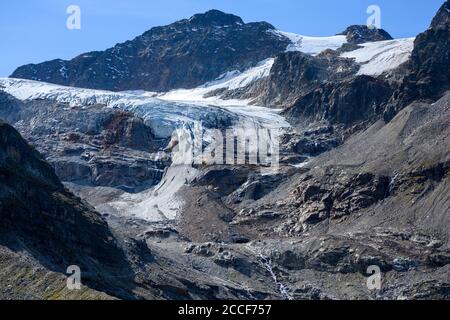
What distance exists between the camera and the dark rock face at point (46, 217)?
8562cm

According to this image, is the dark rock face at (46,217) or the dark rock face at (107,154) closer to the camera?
the dark rock face at (46,217)

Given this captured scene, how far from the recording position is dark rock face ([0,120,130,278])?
85625 mm

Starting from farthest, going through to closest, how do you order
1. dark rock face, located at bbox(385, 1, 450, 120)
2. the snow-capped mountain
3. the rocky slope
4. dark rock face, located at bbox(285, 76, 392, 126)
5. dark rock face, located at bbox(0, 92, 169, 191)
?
dark rock face, located at bbox(285, 76, 392, 126), dark rock face, located at bbox(0, 92, 169, 191), dark rock face, located at bbox(385, 1, 450, 120), the snow-capped mountain, the rocky slope

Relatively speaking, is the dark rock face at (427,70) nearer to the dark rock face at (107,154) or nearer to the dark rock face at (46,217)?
the dark rock face at (107,154)

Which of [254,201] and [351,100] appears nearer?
[254,201]

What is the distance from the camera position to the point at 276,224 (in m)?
137

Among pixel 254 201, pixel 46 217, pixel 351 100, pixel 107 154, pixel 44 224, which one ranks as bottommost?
pixel 254 201

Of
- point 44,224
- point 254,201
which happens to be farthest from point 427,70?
point 44,224

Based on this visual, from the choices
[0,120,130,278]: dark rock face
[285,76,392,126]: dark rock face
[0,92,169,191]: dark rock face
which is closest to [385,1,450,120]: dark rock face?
[285,76,392,126]: dark rock face

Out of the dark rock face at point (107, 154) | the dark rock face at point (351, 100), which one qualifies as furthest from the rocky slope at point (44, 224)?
the dark rock face at point (351, 100)

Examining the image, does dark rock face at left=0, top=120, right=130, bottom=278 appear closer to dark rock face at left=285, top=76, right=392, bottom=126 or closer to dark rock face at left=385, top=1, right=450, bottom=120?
dark rock face at left=385, top=1, right=450, bottom=120

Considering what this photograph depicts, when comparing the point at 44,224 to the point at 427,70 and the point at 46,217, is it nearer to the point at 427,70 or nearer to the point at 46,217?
the point at 46,217

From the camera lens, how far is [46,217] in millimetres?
91125

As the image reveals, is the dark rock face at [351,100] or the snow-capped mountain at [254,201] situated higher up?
the dark rock face at [351,100]
